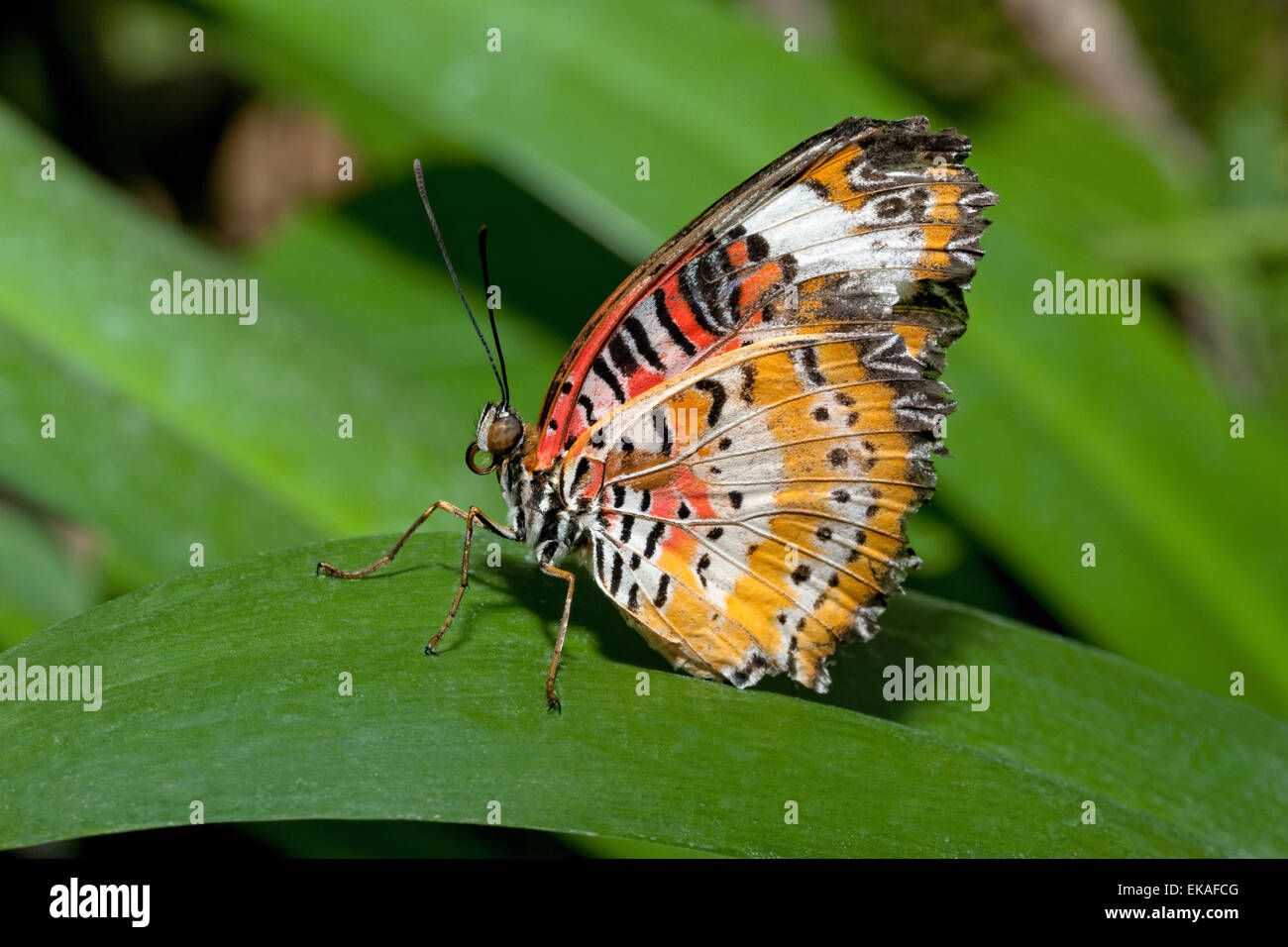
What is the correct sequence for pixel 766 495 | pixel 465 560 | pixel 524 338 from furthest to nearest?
1. pixel 524 338
2. pixel 766 495
3. pixel 465 560

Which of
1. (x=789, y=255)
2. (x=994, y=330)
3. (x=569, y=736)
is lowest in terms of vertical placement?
(x=569, y=736)

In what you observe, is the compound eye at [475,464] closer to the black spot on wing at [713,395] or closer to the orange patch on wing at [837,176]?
the black spot on wing at [713,395]

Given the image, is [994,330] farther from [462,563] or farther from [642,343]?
[462,563]

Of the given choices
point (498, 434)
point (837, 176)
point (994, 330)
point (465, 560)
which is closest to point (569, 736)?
point (465, 560)

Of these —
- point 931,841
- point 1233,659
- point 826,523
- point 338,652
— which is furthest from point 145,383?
point 1233,659

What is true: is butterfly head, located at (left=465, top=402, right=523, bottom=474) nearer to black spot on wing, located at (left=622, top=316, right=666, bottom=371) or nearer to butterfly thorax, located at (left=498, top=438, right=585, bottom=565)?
butterfly thorax, located at (left=498, top=438, right=585, bottom=565)

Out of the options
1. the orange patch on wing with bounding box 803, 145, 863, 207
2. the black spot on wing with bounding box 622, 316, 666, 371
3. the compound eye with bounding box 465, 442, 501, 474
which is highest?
the orange patch on wing with bounding box 803, 145, 863, 207

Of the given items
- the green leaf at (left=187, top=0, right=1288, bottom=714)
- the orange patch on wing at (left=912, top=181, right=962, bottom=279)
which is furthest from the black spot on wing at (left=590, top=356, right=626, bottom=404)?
the green leaf at (left=187, top=0, right=1288, bottom=714)
